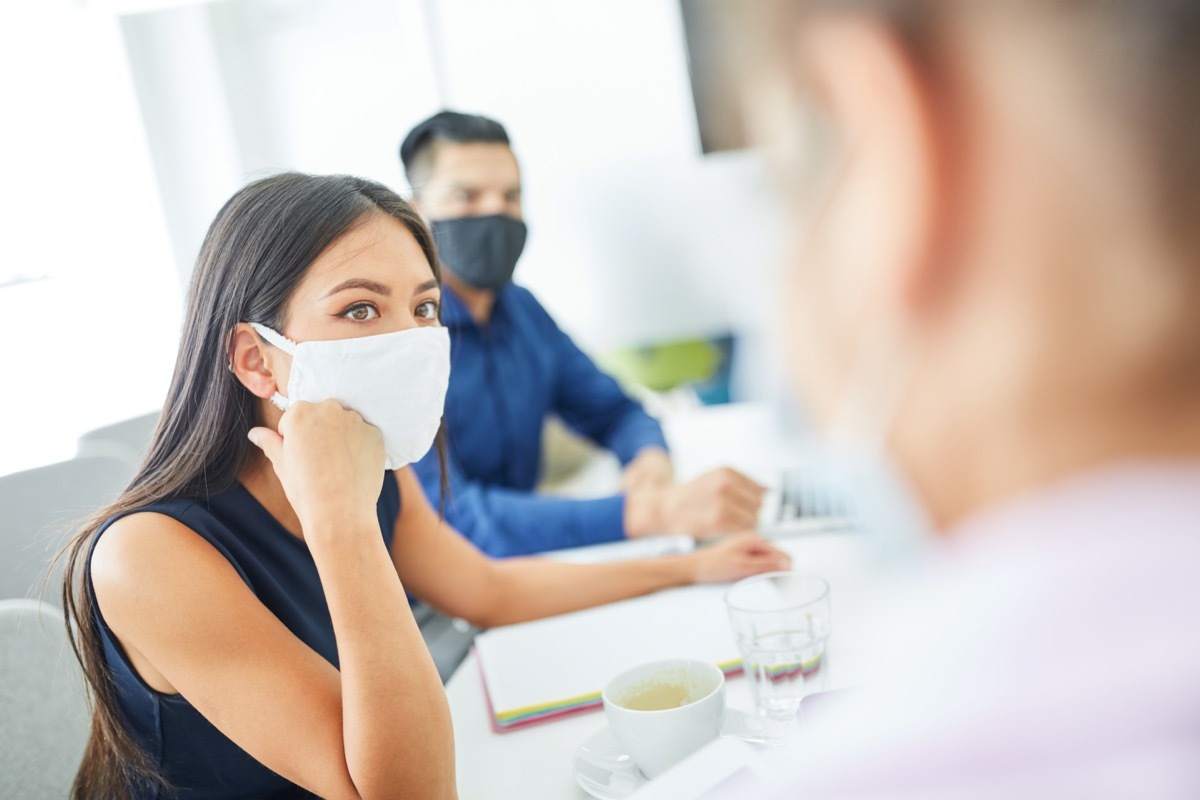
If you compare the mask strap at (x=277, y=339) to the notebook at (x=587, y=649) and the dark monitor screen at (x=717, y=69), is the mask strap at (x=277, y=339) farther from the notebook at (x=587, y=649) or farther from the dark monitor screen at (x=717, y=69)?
the dark monitor screen at (x=717, y=69)

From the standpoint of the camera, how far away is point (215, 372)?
759 millimetres

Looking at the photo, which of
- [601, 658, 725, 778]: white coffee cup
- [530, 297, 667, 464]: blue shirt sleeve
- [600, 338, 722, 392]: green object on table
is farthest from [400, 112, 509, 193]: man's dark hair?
[600, 338, 722, 392]: green object on table

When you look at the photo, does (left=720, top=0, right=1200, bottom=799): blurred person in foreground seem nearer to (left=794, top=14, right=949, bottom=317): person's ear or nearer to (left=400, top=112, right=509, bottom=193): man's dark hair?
(left=794, top=14, right=949, bottom=317): person's ear

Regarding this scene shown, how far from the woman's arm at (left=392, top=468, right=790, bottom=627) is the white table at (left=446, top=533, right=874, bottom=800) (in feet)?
0.36

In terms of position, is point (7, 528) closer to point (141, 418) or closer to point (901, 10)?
point (141, 418)

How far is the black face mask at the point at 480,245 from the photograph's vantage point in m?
1.35

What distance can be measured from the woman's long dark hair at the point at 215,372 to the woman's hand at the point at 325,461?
6 centimetres

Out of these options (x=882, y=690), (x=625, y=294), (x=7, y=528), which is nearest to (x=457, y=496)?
(x=625, y=294)

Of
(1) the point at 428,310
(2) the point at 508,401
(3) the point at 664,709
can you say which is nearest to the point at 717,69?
(3) the point at 664,709

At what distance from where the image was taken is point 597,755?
2.16ft

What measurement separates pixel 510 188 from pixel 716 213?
1.95ft

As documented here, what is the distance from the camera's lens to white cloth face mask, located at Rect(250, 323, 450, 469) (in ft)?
2.39

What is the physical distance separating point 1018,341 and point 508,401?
1316mm

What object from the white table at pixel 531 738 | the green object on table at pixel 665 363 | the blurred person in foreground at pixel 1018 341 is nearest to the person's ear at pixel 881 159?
the blurred person in foreground at pixel 1018 341
